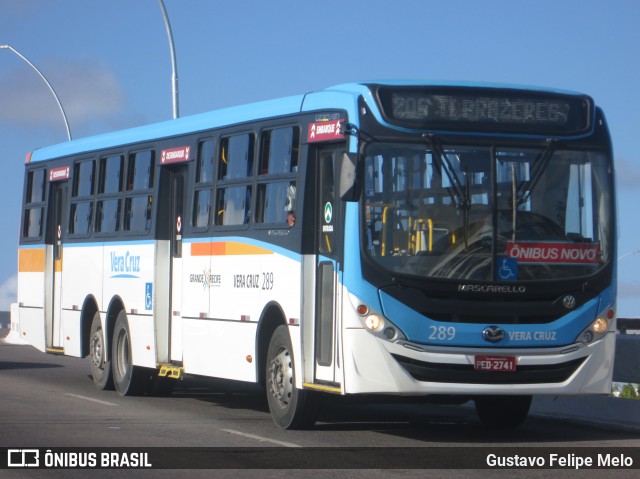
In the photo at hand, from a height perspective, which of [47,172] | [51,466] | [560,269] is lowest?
[51,466]

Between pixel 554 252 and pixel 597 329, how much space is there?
34.7 inches

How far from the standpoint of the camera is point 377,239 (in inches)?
522

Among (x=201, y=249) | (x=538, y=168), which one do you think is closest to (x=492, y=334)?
(x=538, y=168)

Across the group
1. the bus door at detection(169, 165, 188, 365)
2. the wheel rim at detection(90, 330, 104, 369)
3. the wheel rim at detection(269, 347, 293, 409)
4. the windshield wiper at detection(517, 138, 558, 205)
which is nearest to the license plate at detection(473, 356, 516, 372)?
the windshield wiper at detection(517, 138, 558, 205)

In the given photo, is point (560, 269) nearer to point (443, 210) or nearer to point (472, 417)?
point (443, 210)

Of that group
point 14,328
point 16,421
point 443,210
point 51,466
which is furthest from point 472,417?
point 14,328

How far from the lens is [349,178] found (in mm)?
13109

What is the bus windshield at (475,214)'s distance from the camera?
1321 cm

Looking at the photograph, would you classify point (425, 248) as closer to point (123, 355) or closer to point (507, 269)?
point (507, 269)

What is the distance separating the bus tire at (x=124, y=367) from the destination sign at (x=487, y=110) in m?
7.34

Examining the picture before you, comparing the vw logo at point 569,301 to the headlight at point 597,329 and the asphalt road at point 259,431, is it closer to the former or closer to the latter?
the headlight at point 597,329

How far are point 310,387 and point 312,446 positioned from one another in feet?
3.60

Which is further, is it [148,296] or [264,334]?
[148,296]

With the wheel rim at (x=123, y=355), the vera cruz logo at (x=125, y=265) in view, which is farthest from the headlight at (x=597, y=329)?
the wheel rim at (x=123, y=355)
